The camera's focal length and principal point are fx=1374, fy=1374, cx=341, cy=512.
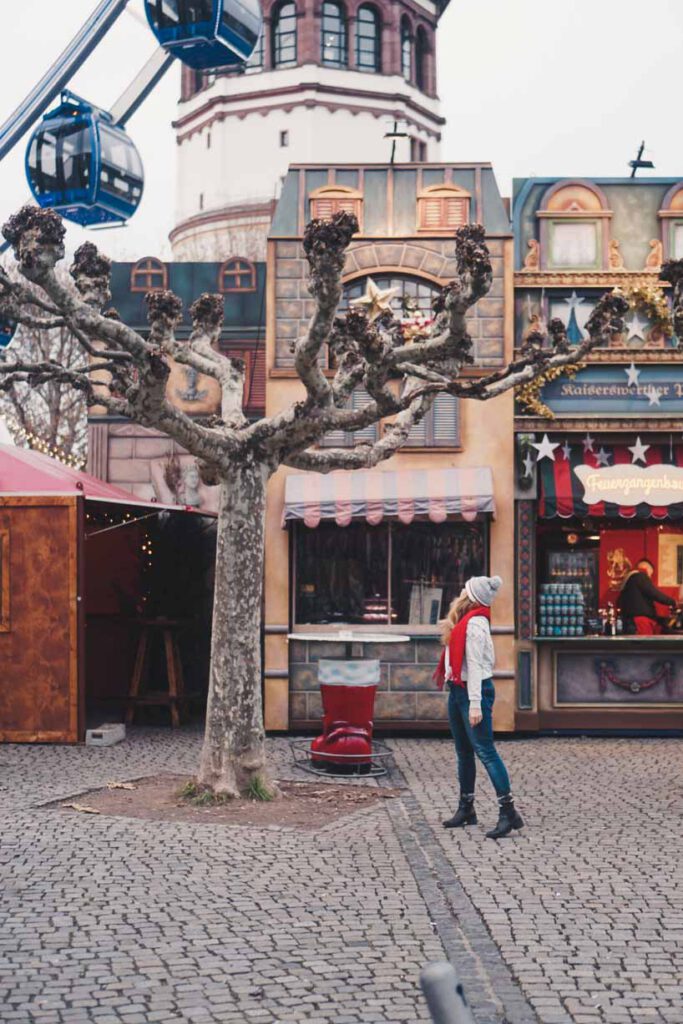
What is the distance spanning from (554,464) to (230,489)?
5.77m

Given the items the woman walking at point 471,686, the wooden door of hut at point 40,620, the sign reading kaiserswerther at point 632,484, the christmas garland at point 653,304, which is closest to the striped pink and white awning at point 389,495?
the sign reading kaiserswerther at point 632,484

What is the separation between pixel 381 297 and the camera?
15992 mm

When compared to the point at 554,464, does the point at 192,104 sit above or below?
above

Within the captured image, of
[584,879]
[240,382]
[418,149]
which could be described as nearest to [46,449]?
[240,382]

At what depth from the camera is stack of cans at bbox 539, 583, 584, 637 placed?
15.9 m

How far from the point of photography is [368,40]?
49969mm

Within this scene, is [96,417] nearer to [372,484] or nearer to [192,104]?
[372,484]

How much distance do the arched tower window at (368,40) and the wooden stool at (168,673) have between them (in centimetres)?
3706

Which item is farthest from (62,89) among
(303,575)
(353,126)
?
(353,126)

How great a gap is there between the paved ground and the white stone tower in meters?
38.1

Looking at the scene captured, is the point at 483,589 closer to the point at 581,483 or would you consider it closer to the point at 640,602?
the point at 581,483

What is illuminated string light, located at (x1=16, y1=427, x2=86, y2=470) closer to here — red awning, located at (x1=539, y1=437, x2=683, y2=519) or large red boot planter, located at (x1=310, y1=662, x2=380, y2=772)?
red awning, located at (x1=539, y1=437, x2=683, y2=519)

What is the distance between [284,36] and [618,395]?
36751mm

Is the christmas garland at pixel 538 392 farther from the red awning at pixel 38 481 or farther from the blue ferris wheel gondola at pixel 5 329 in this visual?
the blue ferris wheel gondola at pixel 5 329
